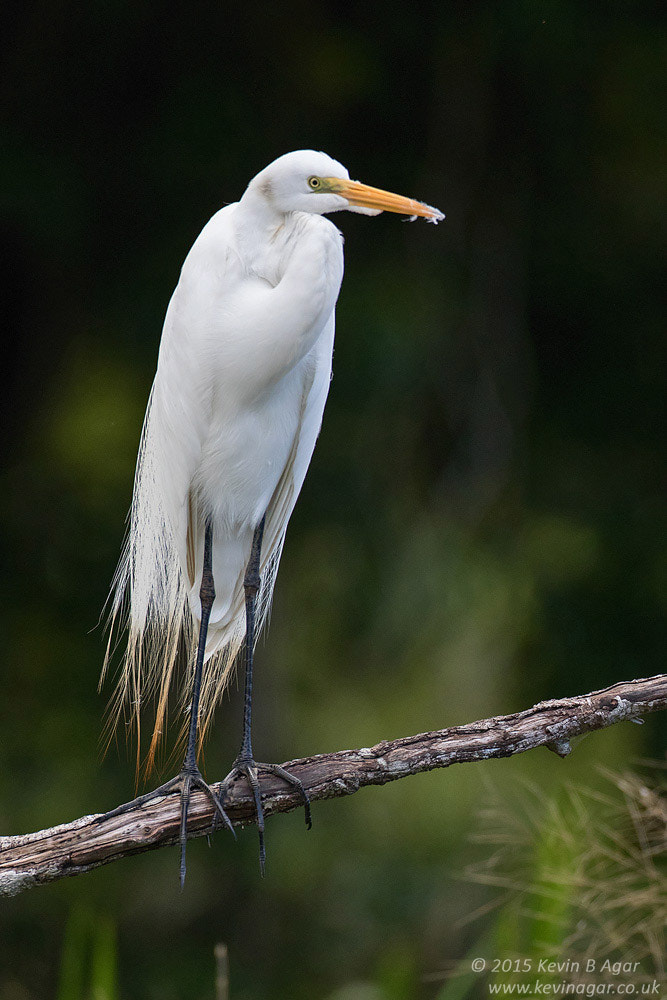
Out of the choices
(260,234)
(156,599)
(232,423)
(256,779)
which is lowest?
(256,779)

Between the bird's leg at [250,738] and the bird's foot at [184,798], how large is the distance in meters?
0.03

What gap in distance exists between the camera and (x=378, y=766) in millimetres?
1340

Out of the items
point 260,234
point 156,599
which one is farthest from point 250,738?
point 260,234

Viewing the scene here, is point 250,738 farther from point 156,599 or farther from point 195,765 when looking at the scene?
point 156,599

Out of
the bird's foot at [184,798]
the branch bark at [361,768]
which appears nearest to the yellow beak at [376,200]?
the branch bark at [361,768]

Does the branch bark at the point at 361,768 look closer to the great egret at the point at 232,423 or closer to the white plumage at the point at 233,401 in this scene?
the great egret at the point at 232,423

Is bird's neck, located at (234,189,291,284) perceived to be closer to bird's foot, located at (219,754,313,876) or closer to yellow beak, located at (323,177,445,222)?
yellow beak, located at (323,177,445,222)

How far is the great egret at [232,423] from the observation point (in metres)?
1.49

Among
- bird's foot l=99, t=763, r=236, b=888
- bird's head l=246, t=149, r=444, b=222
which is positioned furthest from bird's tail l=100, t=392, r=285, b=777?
bird's head l=246, t=149, r=444, b=222

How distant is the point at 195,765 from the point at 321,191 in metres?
0.80

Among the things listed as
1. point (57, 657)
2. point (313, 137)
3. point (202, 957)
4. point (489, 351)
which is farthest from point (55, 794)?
point (313, 137)

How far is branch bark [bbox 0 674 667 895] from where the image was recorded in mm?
1287

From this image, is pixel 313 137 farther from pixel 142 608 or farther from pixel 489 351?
pixel 142 608

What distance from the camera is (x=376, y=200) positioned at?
4.85 feet
